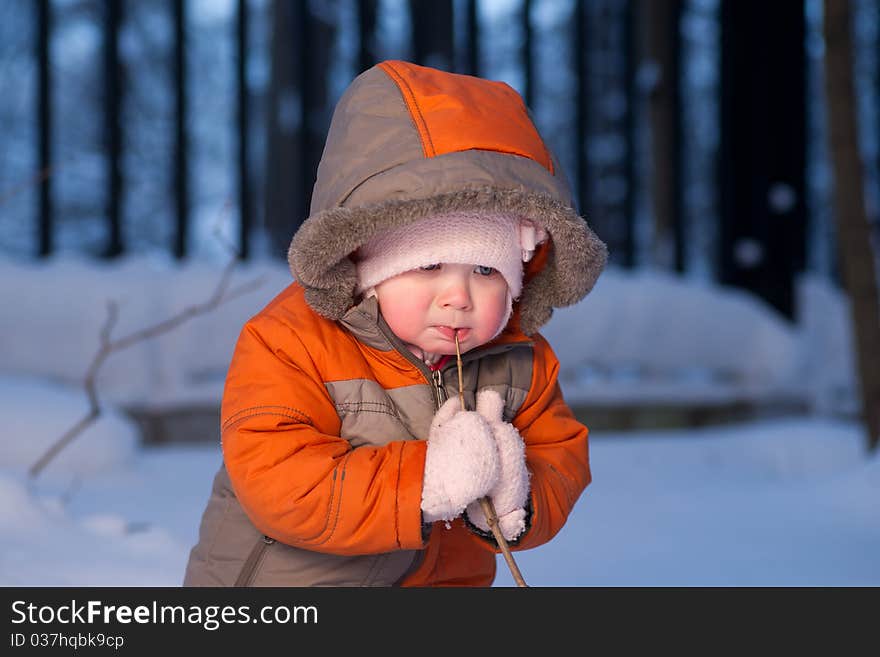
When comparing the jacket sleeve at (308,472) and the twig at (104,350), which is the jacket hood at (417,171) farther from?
the twig at (104,350)

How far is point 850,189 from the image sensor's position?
9.47ft

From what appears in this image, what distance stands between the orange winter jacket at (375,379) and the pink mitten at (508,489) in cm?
2

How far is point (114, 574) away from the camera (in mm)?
1524

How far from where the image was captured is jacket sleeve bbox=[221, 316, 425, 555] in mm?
973

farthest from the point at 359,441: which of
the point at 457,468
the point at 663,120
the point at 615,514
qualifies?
the point at 663,120

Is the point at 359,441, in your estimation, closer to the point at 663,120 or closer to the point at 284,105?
the point at 663,120

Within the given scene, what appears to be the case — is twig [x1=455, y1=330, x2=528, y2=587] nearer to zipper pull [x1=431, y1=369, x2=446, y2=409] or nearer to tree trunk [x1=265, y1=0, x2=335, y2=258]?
zipper pull [x1=431, y1=369, x2=446, y2=409]

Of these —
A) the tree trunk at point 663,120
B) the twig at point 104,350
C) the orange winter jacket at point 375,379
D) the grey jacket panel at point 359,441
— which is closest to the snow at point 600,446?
the twig at point 104,350

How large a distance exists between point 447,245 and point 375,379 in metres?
0.22

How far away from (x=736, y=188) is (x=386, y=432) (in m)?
3.71

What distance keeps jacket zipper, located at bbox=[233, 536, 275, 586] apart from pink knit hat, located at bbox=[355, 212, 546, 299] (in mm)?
371

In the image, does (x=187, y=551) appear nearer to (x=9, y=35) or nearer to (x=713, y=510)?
(x=713, y=510)
